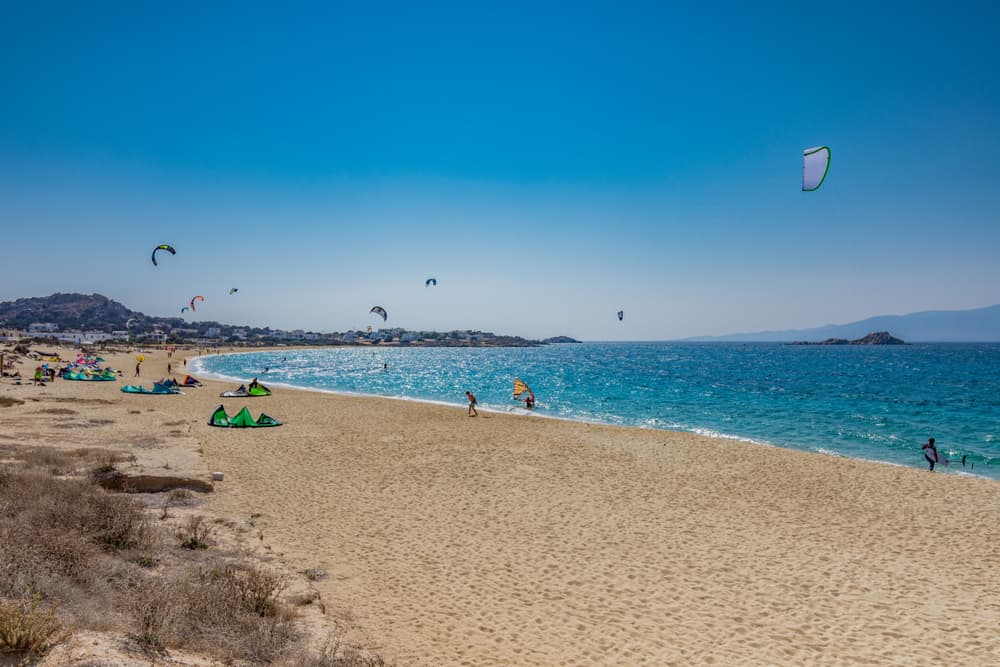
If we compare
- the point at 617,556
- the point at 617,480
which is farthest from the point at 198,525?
the point at 617,480

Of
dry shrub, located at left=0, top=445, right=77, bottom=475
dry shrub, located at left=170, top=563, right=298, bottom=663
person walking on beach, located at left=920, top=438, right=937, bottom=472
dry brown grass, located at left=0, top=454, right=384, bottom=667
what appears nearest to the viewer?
dry brown grass, located at left=0, top=454, right=384, bottom=667

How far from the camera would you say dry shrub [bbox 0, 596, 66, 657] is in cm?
Result: 301

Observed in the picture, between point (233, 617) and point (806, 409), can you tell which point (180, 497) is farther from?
point (806, 409)

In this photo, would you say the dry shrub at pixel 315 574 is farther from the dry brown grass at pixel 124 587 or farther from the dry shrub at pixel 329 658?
the dry shrub at pixel 329 658

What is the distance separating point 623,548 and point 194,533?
6.41 m

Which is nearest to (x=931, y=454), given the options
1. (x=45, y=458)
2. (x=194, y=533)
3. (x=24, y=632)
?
(x=194, y=533)

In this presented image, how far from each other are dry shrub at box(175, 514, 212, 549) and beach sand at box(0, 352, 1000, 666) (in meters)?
0.99

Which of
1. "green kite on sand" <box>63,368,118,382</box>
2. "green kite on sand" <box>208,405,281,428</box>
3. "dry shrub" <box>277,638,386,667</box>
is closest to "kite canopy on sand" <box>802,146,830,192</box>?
"dry shrub" <box>277,638,386,667</box>

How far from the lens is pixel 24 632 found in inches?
120

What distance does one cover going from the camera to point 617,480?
12.9 metres

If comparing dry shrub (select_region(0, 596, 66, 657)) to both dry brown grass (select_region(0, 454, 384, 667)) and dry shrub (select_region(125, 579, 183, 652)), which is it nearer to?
dry brown grass (select_region(0, 454, 384, 667))

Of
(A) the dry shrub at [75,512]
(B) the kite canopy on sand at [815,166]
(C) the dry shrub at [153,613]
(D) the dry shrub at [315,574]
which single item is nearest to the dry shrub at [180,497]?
(A) the dry shrub at [75,512]

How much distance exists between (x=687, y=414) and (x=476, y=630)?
24086 millimetres

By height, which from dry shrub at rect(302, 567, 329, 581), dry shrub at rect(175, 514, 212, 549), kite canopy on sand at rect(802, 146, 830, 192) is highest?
kite canopy on sand at rect(802, 146, 830, 192)
